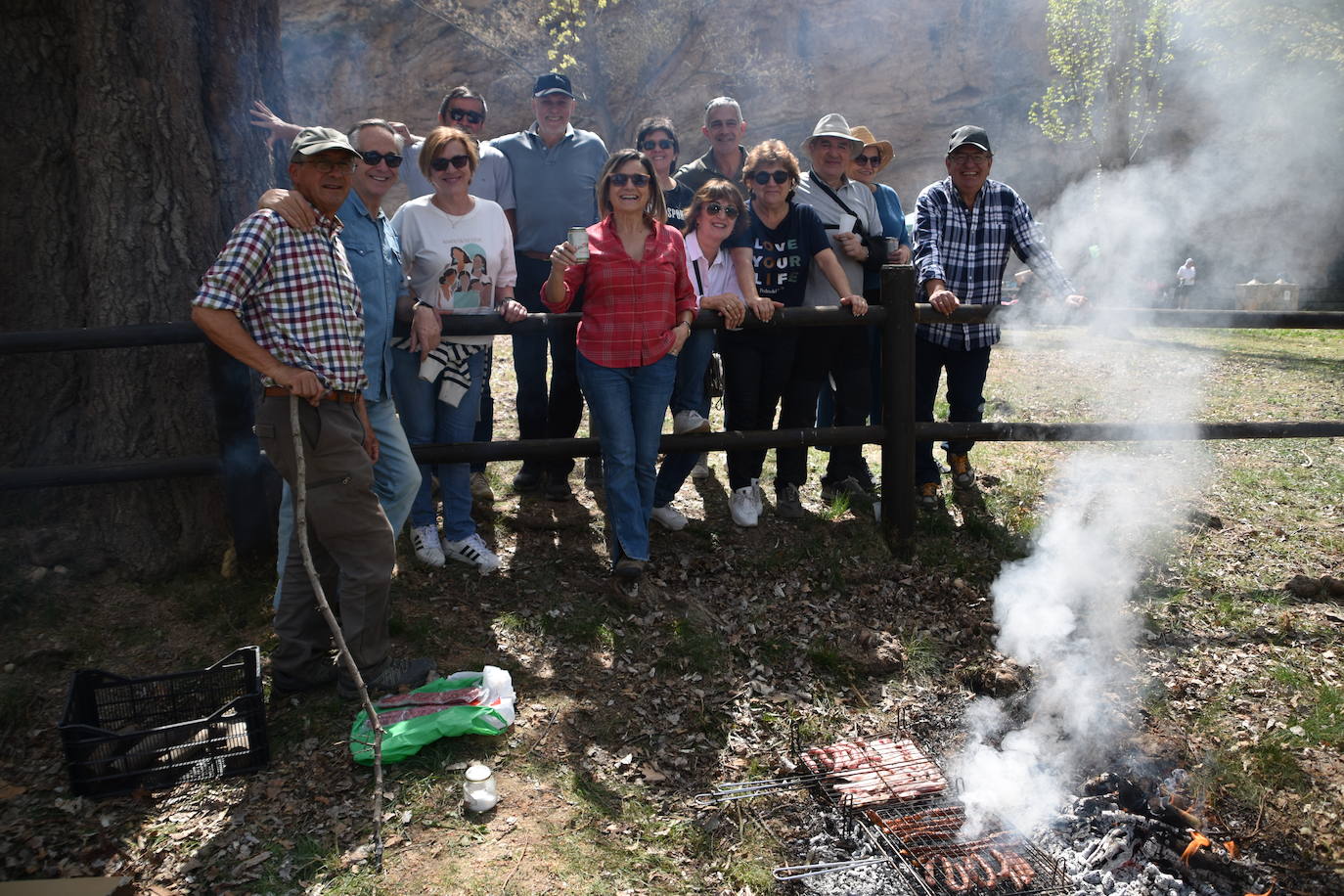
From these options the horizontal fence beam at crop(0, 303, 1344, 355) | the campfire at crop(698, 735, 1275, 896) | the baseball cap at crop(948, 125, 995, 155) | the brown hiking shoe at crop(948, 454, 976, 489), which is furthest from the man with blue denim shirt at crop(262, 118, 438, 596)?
the brown hiking shoe at crop(948, 454, 976, 489)

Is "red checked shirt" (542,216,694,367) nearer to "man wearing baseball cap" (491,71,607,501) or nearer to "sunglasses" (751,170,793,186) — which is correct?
"sunglasses" (751,170,793,186)

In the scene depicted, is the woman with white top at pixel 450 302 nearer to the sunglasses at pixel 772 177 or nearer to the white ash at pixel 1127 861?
the sunglasses at pixel 772 177

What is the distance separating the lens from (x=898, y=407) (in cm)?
479

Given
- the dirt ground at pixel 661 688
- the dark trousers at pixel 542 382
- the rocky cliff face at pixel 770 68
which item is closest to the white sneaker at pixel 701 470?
the dirt ground at pixel 661 688

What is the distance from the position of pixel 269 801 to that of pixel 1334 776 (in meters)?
3.91

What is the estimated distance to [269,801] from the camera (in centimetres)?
308

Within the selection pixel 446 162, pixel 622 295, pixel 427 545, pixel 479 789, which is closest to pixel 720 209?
pixel 622 295

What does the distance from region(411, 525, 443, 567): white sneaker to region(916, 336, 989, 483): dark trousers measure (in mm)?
2837

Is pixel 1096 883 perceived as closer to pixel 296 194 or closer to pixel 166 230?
pixel 296 194

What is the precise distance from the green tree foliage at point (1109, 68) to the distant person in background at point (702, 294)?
20517 millimetres

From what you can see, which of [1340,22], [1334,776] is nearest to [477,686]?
[1334,776]

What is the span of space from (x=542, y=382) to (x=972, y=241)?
257 centimetres

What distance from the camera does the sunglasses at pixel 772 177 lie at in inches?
183

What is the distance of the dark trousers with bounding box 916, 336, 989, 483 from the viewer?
17.1ft
